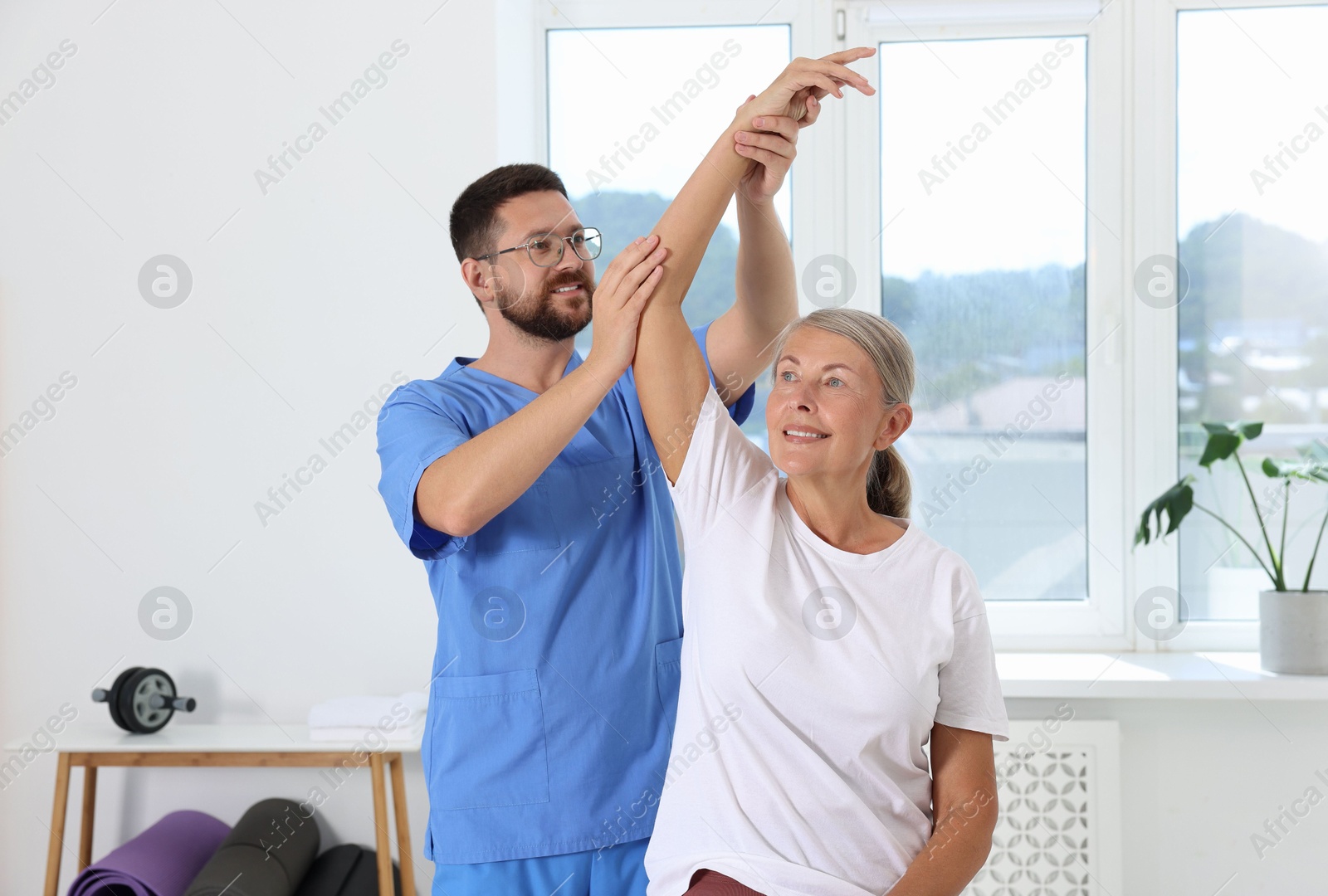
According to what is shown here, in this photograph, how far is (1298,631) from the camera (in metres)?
2.25

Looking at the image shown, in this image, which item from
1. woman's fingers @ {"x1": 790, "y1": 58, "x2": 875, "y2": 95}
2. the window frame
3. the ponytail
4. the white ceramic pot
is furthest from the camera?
the window frame

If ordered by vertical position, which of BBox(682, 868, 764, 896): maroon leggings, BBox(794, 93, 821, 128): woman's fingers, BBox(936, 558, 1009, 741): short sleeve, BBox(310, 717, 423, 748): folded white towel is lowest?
BBox(310, 717, 423, 748): folded white towel

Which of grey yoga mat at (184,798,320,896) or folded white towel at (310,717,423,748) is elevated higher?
folded white towel at (310,717,423,748)

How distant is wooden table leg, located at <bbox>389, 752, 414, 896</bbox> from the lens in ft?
7.29

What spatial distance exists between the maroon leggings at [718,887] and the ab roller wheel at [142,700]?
160cm

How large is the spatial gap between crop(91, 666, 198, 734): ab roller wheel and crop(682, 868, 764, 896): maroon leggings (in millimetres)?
1605

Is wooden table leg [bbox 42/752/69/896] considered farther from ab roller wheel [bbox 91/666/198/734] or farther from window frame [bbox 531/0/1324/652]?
window frame [bbox 531/0/1324/652]

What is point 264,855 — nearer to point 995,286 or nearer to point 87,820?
point 87,820

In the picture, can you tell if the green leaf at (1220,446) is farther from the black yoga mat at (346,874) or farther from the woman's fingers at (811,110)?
the black yoga mat at (346,874)

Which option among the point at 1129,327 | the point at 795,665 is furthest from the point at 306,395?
the point at 1129,327

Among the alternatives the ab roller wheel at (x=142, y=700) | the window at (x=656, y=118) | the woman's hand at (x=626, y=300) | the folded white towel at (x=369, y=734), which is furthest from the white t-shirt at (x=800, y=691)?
the ab roller wheel at (x=142, y=700)

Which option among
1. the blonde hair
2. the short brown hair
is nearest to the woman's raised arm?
the blonde hair

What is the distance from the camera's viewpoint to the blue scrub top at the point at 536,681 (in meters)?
1.24

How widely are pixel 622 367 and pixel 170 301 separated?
1.72 m
